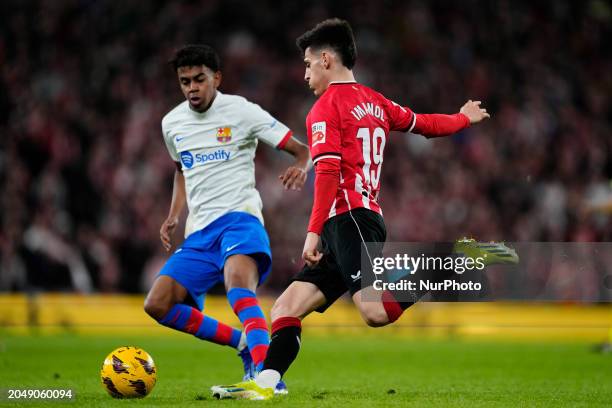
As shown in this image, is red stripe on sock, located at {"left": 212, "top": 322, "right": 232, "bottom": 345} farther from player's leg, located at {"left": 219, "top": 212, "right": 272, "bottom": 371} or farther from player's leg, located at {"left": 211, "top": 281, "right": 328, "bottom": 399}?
player's leg, located at {"left": 211, "top": 281, "right": 328, "bottom": 399}

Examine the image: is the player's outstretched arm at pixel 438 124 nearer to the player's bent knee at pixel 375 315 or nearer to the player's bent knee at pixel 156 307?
the player's bent knee at pixel 375 315

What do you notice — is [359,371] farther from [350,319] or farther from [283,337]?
[350,319]

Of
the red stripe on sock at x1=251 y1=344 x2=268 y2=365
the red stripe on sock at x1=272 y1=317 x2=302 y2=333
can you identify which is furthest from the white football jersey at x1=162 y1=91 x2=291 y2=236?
the red stripe on sock at x1=272 y1=317 x2=302 y2=333

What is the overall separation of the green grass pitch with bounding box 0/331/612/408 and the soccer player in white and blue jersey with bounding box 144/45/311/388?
1.95 feet

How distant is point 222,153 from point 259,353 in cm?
148

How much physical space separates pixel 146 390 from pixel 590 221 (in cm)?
1186

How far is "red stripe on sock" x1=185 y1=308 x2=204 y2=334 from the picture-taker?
6.77 m

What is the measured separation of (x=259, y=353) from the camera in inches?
245

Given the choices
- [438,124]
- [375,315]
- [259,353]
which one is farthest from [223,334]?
[438,124]

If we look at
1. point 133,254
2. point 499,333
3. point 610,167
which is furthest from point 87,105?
point 610,167

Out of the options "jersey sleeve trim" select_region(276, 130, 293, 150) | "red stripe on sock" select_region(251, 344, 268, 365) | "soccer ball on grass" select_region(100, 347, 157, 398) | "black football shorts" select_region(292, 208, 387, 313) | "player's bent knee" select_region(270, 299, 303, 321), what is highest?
"jersey sleeve trim" select_region(276, 130, 293, 150)

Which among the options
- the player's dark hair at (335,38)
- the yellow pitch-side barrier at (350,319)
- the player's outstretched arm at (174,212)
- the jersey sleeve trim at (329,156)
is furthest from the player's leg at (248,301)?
the yellow pitch-side barrier at (350,319)

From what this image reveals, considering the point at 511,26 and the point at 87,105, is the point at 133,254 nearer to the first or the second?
the point at 87,105

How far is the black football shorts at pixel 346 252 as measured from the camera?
5.54 metres
